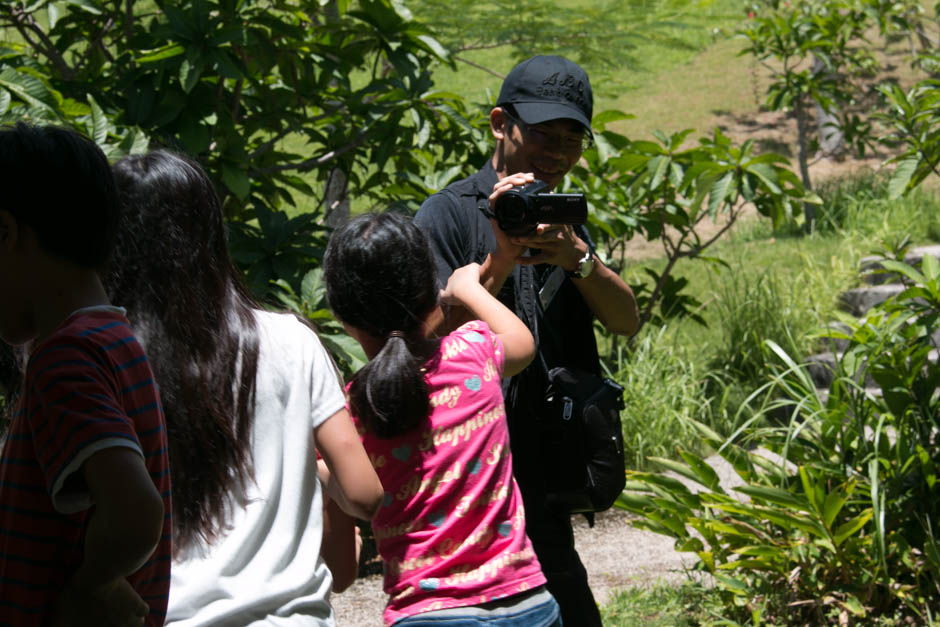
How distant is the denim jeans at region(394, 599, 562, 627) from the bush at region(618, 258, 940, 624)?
1932mm

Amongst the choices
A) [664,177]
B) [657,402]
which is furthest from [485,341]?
[657,402]

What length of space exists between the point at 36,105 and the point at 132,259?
2.00 meters

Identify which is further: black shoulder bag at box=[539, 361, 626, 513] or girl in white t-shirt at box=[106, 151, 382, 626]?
black shoulder bag at box=[539, 361, 626, 513]

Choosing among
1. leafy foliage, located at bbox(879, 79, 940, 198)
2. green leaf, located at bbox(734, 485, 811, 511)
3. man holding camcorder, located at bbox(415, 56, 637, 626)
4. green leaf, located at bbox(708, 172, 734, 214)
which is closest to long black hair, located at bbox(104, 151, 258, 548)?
man holding camcorder, located at bbox(415, 56, 637, 626)

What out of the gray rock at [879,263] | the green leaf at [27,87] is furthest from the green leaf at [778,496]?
the gray rock at [879,263]

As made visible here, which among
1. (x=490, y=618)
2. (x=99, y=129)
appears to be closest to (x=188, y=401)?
(x=490, y=618)

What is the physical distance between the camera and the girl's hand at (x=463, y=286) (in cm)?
219

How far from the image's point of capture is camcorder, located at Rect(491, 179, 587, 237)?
2.21 meters

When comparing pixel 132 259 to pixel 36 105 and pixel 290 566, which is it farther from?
pixel 36 105

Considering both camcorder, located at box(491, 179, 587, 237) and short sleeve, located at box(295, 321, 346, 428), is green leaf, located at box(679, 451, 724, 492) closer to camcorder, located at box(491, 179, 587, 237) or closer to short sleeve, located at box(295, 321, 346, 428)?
camcorder, located at box(491, 179, 587, 237)

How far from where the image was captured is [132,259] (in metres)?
1.61

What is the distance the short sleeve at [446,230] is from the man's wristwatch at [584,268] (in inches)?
9.5

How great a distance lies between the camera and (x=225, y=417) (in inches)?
62.9

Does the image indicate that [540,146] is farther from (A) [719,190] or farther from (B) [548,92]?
(A) [719,190]
